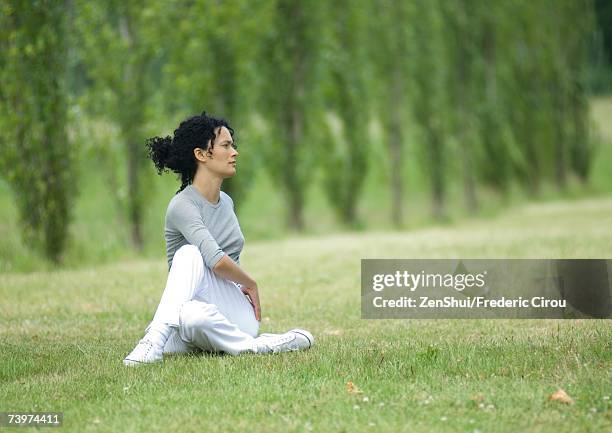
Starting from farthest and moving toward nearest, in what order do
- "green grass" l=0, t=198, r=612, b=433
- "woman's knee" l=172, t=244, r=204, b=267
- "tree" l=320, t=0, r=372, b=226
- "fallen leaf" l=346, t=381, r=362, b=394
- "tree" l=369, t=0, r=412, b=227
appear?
"tree" l=369, t=0, r=412, b=227 → "tree" l=320, t=0, r=372, b=226 → "woman's knee" l=172, t=244, r=204, b=267 → "fallen leaf" l=346, t=381, r=362, b=394 → "green grass" l=0, t=198, r=612, b=433

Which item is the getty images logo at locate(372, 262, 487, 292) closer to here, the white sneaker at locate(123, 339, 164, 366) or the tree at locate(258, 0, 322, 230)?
the white sneaker at locate(123, 339, 164, 366)

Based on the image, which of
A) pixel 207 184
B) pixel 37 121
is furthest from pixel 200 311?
pixel 37 121

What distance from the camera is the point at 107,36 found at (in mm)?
15156

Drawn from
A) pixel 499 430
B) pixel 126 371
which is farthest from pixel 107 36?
pixel 499 430

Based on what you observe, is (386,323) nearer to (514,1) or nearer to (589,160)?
(514,1)

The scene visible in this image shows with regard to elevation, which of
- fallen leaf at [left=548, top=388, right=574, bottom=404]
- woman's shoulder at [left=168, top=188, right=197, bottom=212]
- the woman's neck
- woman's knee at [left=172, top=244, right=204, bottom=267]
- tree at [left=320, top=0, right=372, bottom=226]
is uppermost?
tree at [left=320, top=0, right=372, bottom=226]

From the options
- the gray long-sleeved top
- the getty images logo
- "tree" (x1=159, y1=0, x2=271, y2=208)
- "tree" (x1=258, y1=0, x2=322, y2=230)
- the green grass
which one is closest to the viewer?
the green grass

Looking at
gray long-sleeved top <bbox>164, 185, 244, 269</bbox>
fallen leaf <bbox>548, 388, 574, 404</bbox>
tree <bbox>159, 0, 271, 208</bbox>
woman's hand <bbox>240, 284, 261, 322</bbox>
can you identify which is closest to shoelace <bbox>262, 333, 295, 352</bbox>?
woman's hand <bbox>240, 284, 261, 322</bbox>

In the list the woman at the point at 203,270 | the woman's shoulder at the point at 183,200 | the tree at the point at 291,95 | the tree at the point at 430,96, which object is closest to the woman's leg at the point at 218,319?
the woman at the point at 203,270

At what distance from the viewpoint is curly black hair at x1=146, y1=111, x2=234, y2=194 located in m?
6.33

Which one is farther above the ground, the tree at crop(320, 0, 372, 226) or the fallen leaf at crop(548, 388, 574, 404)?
the tree at crop(320, 0, 372, 226)

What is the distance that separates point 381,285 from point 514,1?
72.4ft

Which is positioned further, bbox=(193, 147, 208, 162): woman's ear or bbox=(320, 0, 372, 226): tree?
bbox=(320, 0, 372, 226): tree

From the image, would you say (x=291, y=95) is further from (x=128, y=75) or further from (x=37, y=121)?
(x=37, y=121)
